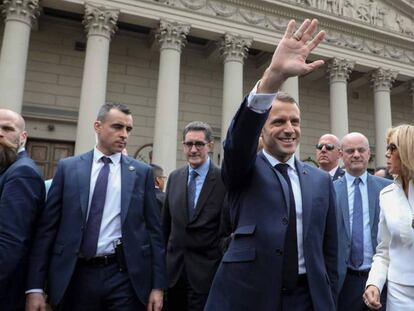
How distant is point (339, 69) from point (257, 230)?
758 inches

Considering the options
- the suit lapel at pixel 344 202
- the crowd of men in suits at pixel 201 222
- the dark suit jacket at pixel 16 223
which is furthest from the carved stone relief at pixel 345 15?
the dark suit jacket at pixel 16 223

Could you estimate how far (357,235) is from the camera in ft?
14.2

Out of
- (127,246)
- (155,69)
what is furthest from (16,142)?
(155,69)

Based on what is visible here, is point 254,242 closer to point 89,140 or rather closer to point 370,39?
point 89,140

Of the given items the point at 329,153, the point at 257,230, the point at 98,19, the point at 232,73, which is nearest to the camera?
the point at 257,230

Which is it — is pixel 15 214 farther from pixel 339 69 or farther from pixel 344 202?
pixel 339 69

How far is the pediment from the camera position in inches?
788

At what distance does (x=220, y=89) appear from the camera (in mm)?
20938

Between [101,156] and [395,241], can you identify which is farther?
[101,156]

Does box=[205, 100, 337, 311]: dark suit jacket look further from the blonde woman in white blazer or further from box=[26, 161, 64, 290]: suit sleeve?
box=[26, 161, 64, 290]: suit sleeve

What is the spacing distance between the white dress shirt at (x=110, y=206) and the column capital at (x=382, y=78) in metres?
20.4

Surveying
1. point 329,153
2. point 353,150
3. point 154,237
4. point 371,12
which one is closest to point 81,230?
point 154,237

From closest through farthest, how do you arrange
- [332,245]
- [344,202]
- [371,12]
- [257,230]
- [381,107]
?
[257,230] → [332,245] → [344,202] → [381,107] → [371,12]

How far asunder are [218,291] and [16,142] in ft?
7.59
